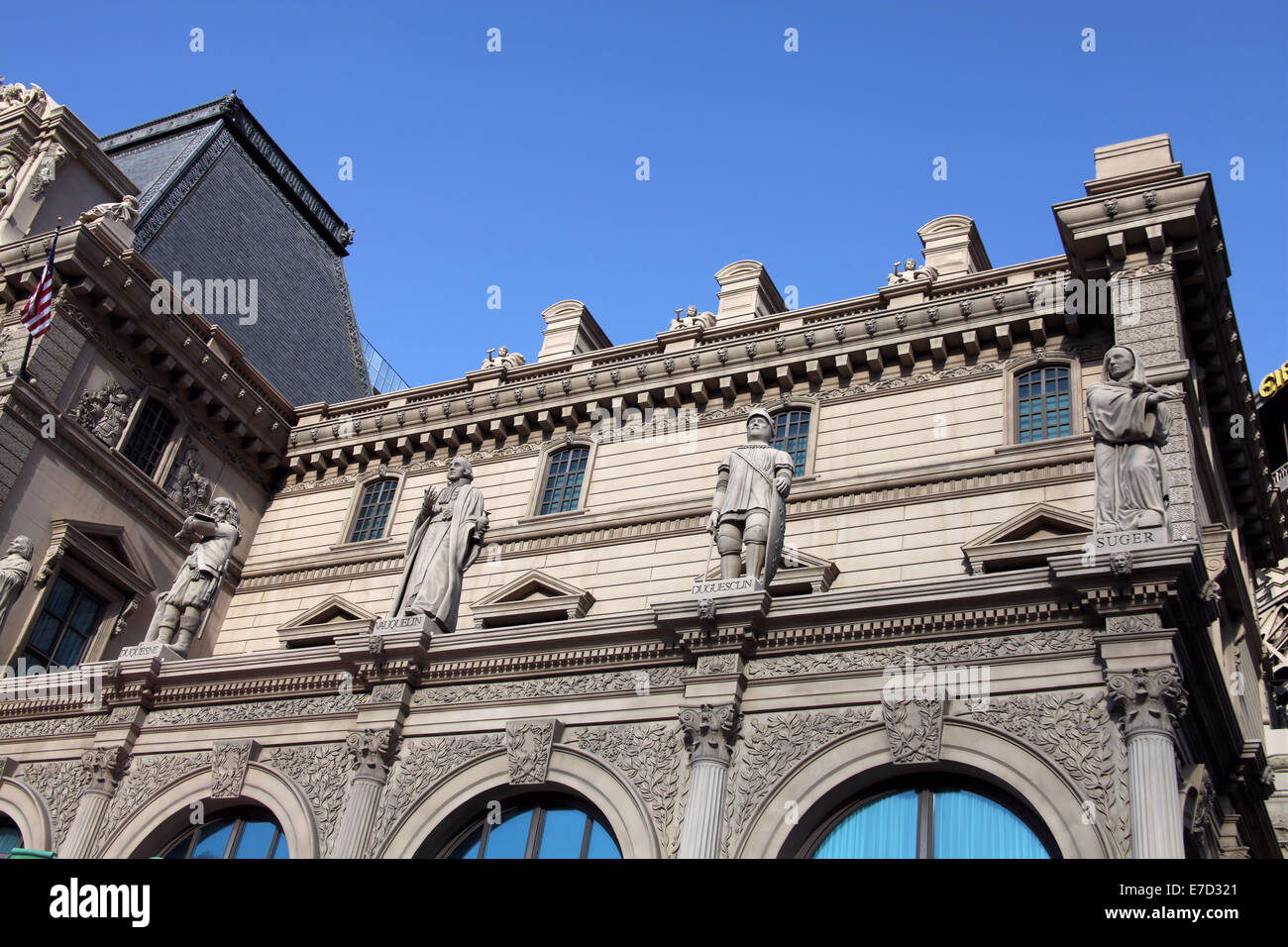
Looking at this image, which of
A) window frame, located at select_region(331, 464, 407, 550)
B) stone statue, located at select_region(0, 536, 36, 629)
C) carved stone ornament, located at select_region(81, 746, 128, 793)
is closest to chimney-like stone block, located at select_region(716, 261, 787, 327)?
window frame, located at select_region(331, 464, 407, 550)

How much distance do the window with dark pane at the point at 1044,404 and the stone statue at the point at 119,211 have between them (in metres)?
21.1

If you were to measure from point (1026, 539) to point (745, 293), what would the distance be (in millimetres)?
11376

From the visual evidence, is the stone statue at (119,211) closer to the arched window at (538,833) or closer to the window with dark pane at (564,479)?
the window with dark pane at (564,479)

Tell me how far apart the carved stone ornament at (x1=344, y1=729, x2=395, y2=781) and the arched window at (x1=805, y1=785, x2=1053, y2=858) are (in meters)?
5.87

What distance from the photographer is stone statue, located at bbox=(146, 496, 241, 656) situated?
2122cm

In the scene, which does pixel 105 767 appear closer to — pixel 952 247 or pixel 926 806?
pixel 926 806

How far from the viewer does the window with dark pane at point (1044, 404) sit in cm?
2489

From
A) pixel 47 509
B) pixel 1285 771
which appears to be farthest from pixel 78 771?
pixel 1285 771

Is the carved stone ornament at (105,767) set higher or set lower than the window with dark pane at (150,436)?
lower

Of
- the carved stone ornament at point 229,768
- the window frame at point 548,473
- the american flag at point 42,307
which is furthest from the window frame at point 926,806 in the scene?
the american flag at point 42,307

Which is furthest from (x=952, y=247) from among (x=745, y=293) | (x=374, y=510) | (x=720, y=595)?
(x=720, y=595)

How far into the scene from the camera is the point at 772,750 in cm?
1468
